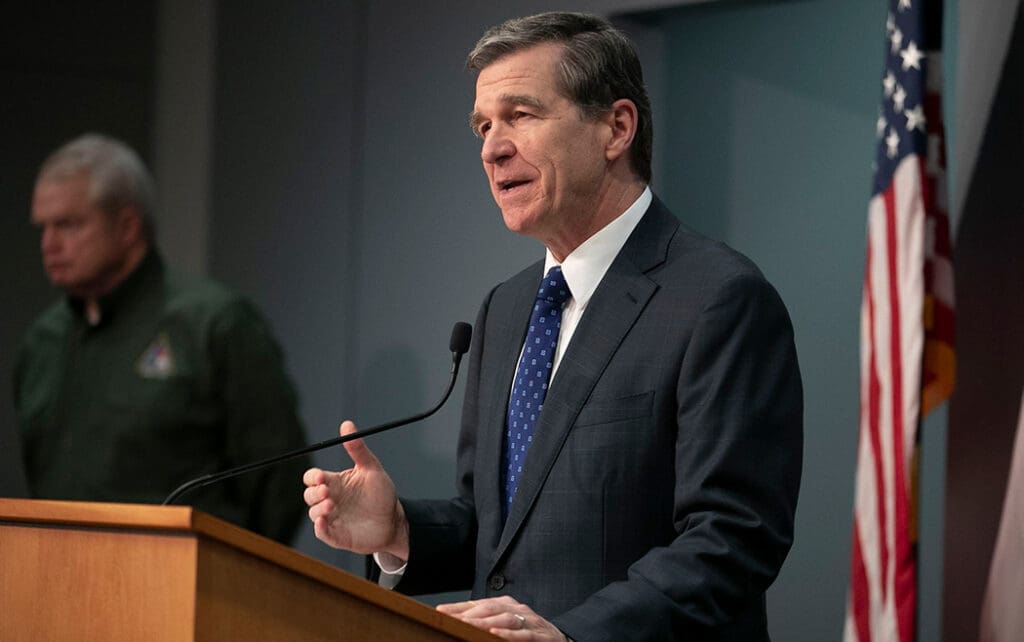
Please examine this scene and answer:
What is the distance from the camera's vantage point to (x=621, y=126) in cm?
239

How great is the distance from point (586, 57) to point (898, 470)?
136cm

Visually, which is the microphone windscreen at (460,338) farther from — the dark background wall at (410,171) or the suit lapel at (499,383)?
the dark background wall at (410,171)

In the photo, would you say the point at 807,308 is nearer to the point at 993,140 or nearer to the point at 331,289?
the point at 993,140

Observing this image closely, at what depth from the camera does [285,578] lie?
1526 millimetres

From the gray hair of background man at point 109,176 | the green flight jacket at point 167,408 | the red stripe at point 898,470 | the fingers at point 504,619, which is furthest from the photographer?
the gray hair of background man at point 109,176

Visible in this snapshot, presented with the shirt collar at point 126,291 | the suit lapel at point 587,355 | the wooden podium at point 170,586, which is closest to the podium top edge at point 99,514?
the wooden podium at point 170,586

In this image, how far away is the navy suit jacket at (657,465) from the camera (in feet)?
6.44

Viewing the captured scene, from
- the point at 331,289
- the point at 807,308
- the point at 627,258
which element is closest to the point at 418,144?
the point at 331,289

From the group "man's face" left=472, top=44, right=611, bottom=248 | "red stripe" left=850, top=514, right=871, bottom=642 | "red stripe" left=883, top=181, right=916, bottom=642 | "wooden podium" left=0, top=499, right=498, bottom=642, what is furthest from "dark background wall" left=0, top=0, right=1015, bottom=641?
"wooden podium" left=0, top=499, right=498, bottom=642

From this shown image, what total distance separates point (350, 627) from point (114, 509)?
273mm

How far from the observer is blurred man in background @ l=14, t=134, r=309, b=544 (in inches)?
174

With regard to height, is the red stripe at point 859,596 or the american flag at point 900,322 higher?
the american flag at point 900,322

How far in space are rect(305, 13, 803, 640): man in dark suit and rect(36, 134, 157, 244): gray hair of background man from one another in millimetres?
2444

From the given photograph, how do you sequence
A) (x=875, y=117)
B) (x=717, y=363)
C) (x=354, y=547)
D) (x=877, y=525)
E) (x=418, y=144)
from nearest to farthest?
1. (x=717, y=363)
2. (x=354, y=547)
3. (x=877, y=525)
4. (x=875, y=117)
5. (x=418, y=144)
